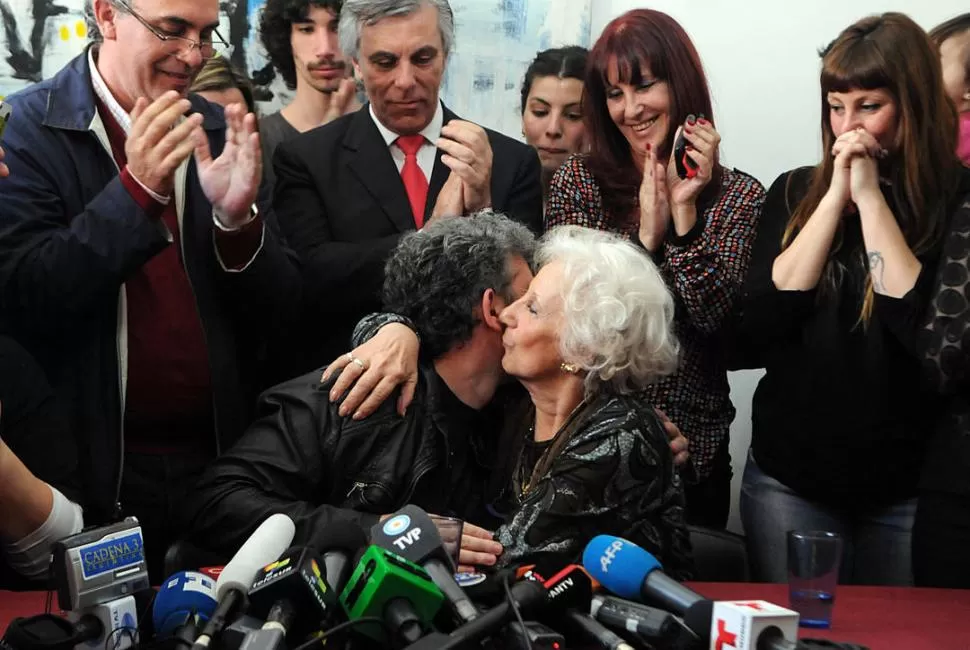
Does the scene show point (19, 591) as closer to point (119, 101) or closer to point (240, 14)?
point (119, 101)

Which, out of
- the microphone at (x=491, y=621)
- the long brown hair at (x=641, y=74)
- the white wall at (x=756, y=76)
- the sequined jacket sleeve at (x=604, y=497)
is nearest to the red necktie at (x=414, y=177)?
the long brown hair at (x=641, y=74)

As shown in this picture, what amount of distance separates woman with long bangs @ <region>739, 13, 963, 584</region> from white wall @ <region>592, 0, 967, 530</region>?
46.7 inches

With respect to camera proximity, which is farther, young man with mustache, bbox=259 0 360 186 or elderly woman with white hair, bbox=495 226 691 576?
young man with mustache, bbox=259 0 360 186

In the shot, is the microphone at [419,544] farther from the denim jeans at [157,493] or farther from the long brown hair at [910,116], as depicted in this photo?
the long brown hair at [910,116]

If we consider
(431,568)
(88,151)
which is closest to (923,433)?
(431,568)

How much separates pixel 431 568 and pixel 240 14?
2461 millimetres

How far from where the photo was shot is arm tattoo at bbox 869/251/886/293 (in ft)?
8.39

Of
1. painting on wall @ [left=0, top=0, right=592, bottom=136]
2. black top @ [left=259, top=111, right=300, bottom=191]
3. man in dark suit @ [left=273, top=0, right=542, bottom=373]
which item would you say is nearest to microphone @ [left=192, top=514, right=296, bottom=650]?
man in dark suit @ [left=273, top=0, right=542, bottom=373]

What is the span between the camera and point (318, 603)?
4.84 ft

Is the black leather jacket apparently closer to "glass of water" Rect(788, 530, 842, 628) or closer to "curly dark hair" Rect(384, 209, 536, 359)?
"curly dark hair" Rect(384, 209, 536, 359)

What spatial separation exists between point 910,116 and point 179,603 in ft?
6.02

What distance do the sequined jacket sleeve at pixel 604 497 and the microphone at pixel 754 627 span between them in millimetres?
672

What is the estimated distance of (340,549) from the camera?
1602mm

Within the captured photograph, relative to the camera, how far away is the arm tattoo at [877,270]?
101 inches
